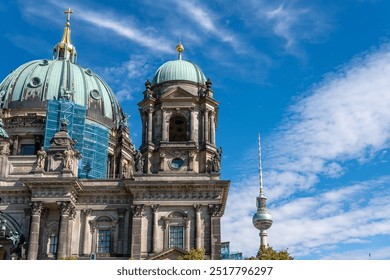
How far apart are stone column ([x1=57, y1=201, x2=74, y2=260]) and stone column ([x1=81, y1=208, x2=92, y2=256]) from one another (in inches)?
73.5

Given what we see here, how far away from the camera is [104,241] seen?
165ft

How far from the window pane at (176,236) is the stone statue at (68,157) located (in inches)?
408

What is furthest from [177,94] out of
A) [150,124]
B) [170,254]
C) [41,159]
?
[170,254]

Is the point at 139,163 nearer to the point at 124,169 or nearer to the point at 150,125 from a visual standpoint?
the point at 150,125

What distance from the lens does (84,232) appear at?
5031 cm

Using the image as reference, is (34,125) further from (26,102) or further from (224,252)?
(224,252)

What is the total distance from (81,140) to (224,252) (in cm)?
2242

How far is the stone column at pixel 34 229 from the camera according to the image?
157ft

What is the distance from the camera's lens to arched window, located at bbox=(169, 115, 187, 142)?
54472 millimetres

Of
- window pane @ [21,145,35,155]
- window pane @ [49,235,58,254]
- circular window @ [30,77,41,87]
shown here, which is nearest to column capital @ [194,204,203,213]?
window pane @ [49,235,58,254]

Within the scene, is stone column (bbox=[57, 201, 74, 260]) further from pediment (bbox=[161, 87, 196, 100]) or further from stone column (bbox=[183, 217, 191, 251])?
pediment (bbox=[161, 87, 196, 100])

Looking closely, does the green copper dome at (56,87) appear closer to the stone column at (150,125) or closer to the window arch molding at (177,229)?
the stone column at (150,125)
